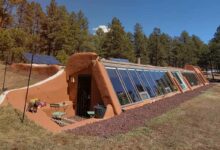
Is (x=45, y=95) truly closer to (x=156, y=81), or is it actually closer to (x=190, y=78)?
(x=156, y=81)

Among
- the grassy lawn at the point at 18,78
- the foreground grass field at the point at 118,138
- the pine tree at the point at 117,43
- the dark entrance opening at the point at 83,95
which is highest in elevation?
the pine tree at the point at 117,43

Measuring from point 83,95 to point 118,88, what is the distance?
107 inches

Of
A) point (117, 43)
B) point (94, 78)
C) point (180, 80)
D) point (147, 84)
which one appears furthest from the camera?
point (117, 43)

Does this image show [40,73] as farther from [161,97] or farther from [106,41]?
[106,41]

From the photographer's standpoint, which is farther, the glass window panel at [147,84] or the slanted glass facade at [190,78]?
the slanted glass facade at [190,78]

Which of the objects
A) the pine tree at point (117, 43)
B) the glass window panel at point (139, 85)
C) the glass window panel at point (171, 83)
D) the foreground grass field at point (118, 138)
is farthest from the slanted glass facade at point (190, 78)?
the pine tree at point (117, 43)

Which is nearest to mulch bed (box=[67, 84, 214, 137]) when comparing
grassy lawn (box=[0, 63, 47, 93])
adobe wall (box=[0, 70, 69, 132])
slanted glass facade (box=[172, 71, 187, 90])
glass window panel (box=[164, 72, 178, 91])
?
adobe wall (box=[0, 70, 69, 132])

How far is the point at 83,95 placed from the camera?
14.6 m

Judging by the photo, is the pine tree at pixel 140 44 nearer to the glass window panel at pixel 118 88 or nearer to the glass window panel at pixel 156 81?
the glass window panel at pixel 156 81

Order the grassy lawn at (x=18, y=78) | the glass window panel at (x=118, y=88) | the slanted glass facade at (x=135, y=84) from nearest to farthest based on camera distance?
1. the glass window panel at (x=118, y=88)
2. the slanted glass facade at (x=135, y=84)
3. the grassy lawn at (x=18, y=78)

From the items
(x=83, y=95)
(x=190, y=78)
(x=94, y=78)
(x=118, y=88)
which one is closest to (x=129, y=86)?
(x=118, y=88)

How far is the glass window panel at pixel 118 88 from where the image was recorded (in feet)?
41.5

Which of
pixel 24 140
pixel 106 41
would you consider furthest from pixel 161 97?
pixel 106 41

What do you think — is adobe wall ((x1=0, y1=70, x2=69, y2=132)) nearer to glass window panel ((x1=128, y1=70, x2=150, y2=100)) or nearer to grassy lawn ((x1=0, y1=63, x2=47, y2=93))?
grassy lawn ((x1=0, y1=63, x2=47, y2=93))
